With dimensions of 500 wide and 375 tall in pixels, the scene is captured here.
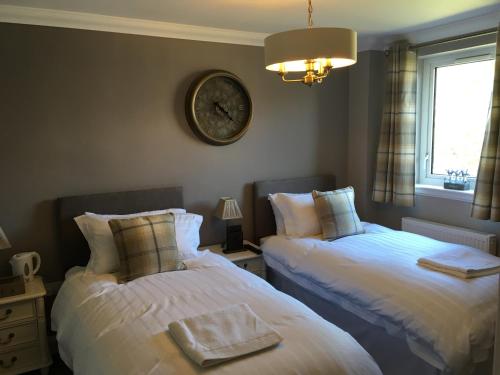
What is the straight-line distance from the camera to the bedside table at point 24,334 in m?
2.44

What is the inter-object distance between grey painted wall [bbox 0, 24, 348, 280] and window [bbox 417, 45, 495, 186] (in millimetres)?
1121

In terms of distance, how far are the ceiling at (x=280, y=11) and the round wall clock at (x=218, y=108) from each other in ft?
1.39

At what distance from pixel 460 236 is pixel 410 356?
4.52 ft

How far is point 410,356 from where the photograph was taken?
7.47 ft

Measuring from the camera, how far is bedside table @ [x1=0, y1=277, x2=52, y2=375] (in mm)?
2439

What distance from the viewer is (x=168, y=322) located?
6.30 ft

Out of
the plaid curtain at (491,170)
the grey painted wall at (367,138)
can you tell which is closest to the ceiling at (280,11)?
the plaid curtain at (491,170)

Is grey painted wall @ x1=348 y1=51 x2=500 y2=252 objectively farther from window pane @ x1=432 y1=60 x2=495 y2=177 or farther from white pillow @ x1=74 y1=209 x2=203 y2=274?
white pillow @ x1=74 y1=209 x2=203 y2=274

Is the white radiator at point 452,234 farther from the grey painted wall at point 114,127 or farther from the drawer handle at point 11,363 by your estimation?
the drawer handle at point 11,363

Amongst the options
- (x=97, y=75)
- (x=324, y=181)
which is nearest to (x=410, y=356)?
(x=324, y=181)

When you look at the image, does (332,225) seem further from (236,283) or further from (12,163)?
(12,163)

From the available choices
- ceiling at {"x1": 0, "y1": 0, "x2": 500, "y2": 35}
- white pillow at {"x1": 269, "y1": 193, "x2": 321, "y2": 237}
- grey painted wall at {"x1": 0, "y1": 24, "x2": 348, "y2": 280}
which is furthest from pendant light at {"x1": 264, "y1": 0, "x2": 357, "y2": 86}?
white pillow at {"x1": 269, "y1": 193, "x2": 321, "y2": 237}

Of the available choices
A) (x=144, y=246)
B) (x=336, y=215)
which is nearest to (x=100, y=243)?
(x=144, y=246)

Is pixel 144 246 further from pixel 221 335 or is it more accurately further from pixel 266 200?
pixel 266 200
